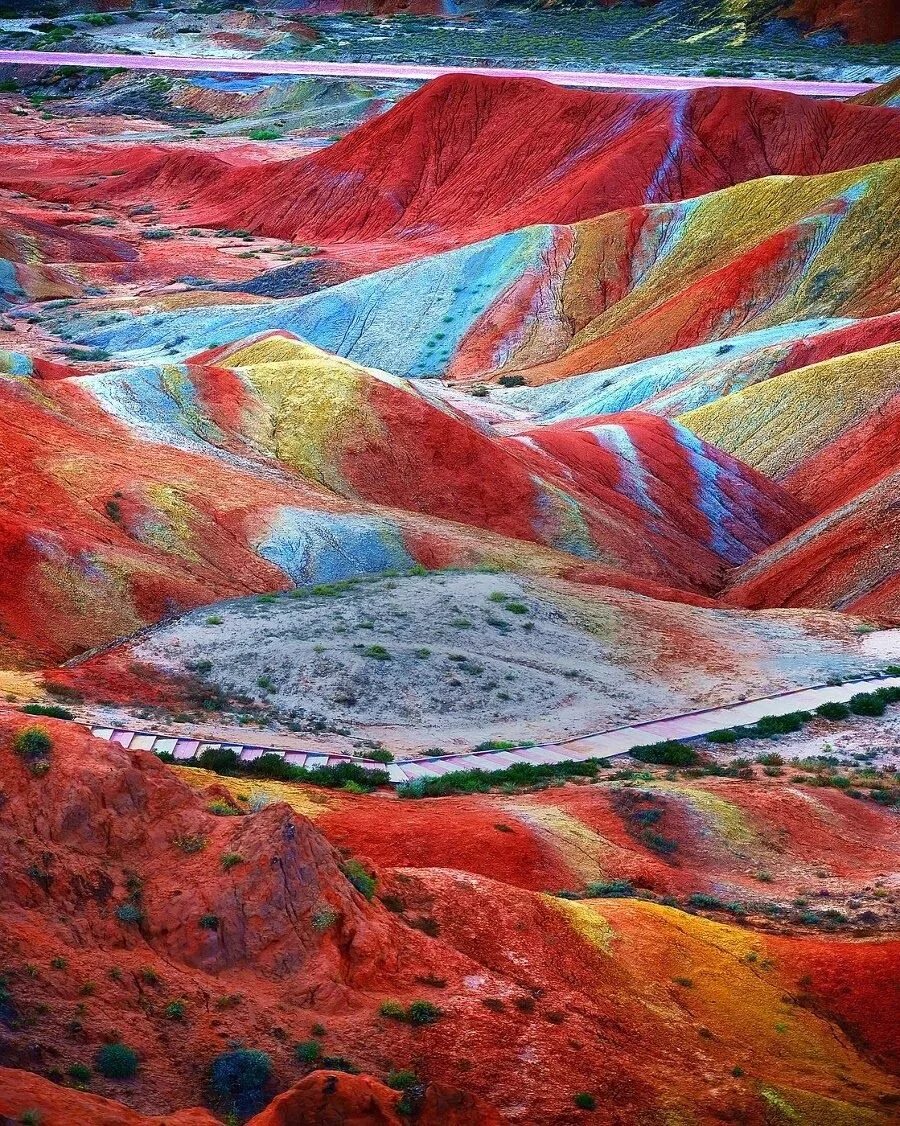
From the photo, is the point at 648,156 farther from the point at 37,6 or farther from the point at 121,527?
the point at 37,6

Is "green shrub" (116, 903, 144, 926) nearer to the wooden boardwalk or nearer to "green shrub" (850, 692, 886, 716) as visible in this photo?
the wooden boardwalk

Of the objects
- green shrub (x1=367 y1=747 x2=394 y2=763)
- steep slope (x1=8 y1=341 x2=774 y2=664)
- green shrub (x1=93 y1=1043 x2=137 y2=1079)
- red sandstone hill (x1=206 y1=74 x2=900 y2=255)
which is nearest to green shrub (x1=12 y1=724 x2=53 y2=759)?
green shrub (x1=93 y1=1043 x2=137 y2=1079)

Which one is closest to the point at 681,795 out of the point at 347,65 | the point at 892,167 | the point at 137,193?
the point at 892,167

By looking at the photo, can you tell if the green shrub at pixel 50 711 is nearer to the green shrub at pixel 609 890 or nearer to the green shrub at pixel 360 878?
the green shrub at pixel 360 878

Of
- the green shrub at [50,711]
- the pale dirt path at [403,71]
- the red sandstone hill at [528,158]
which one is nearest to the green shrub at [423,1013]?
the green shrub at [50,711]

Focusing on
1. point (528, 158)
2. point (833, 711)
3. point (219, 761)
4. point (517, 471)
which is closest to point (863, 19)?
Answer: point (528, 158)
